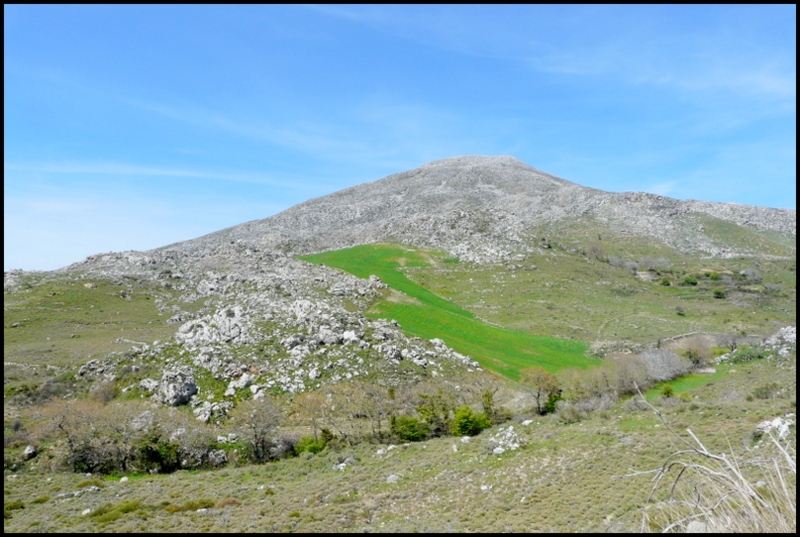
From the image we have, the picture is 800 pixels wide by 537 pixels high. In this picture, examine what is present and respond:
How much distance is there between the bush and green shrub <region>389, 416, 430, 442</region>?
2349mm

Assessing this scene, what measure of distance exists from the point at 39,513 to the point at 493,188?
554ft

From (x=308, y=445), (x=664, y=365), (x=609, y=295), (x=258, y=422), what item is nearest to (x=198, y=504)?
(x=308, y=445)

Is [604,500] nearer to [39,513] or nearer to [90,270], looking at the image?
[39,513]

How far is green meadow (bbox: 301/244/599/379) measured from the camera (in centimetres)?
5097

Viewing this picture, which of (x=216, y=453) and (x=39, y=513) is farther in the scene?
(x=216, y=453)

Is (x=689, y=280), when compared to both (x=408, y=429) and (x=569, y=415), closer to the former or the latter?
(x=569, y=415)

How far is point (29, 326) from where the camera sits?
5150 cm

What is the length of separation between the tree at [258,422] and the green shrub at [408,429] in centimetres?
923

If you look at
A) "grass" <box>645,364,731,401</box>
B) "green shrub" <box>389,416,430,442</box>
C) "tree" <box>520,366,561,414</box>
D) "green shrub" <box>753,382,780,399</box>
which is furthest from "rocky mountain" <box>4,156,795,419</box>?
"green shrub" <box>753,382,780,399</box>

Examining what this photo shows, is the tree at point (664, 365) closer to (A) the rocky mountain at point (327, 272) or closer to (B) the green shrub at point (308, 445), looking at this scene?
(A) the rocky mountain at point (327, 272)

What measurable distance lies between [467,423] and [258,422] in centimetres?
1595


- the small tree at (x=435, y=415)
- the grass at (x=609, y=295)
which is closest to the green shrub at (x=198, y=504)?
the small tree at (x=435, y=415)

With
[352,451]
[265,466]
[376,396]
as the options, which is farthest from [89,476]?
[376,396]

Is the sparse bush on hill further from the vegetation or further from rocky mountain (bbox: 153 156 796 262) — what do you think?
rocky mountain (bbox: 153 156 796 262)
